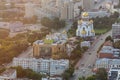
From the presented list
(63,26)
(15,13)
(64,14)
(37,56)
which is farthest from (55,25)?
(37,56)

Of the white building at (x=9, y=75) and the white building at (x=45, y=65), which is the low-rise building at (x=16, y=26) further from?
the white building at (x=9, y=75)

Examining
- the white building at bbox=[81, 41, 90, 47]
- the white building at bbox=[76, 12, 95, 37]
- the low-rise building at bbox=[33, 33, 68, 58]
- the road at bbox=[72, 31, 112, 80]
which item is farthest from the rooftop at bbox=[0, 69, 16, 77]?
the white building at bbox=[76, 12, 95, 37]

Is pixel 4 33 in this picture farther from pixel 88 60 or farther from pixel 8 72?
pixel 8 72

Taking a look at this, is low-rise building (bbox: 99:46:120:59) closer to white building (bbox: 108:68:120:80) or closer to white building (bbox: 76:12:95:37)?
white building (bbox: 108:68:120:80)

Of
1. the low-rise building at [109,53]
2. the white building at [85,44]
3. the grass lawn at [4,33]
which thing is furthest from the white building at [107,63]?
the grass lawn at [4,33]

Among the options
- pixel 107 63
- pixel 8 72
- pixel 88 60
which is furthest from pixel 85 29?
pixel 8 72
